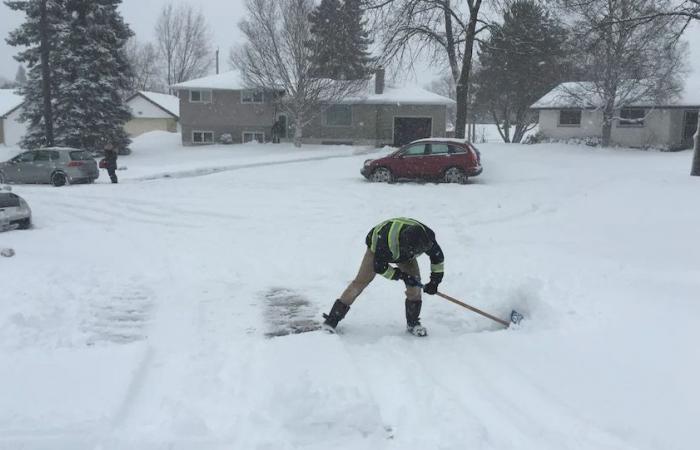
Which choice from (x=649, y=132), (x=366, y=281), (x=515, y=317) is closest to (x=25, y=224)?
(x=366, y=281)

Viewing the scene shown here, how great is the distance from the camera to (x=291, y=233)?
11.9m

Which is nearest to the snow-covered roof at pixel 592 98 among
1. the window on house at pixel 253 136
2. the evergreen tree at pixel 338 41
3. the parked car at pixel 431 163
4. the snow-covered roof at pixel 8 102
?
the evergreen tree at pixel 338 41

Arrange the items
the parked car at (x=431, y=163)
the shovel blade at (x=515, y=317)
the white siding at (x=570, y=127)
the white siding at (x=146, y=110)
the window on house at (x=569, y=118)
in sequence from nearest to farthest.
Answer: the shovel blade at (x=515, y=317) → the parked car at (x=431, y=163) → the white siding at (x=570, y=127) → the window on house at (x=569, y=118) → the white siding at (x=146, y=110)

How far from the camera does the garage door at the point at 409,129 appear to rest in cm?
3528

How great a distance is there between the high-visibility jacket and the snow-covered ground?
2.64 ft

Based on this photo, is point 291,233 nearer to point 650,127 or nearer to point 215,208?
point 215,208

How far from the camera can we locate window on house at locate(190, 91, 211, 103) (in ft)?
117

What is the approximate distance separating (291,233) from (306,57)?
20864mm

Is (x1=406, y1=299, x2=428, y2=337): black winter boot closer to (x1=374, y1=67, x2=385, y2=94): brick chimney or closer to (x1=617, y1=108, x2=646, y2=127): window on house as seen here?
(x1=617, y1=108, x2=646, y2=127): window on house

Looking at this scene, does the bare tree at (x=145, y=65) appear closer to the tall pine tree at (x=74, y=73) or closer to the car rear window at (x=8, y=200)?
the tall pine tree at (x=74, y=73)

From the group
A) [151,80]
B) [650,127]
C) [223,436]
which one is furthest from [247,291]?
[151,80]

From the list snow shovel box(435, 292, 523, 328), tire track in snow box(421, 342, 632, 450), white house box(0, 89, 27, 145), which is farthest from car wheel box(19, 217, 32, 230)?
white house box(0, 89, 27, 145)

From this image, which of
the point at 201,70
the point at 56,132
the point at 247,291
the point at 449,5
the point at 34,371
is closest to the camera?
the point at 34,371

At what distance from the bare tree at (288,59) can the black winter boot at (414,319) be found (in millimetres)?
26203
